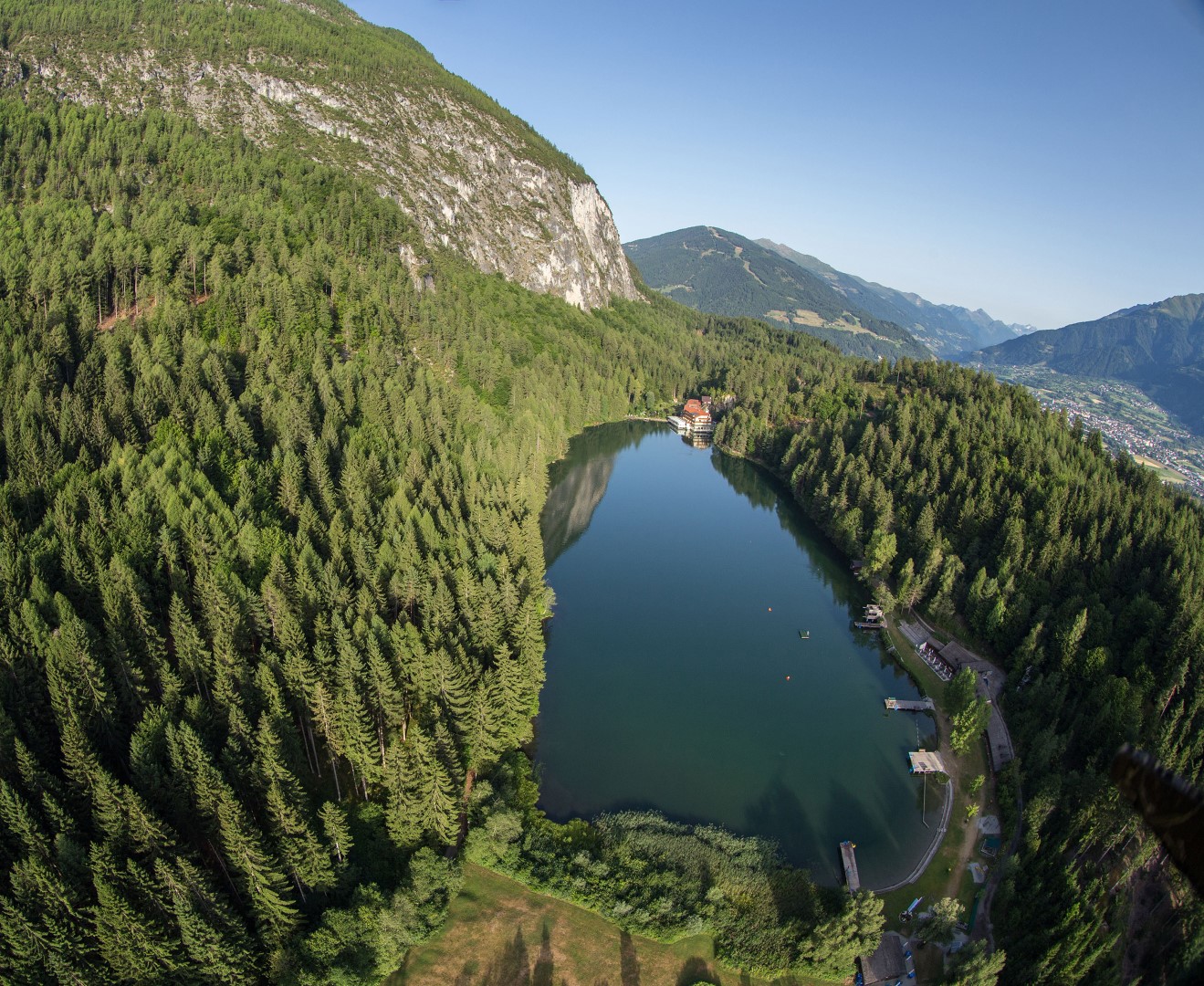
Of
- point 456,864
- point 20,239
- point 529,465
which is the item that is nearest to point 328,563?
point 456,864

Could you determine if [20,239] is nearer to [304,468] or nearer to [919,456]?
[304,468]

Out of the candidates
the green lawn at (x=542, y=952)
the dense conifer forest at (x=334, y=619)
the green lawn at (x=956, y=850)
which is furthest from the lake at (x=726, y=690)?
the green lawn at (x=542, y=952)

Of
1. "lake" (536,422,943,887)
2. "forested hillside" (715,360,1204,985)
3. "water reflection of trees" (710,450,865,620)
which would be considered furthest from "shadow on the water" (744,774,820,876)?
"water reflection of trees" (710,450,865,620)

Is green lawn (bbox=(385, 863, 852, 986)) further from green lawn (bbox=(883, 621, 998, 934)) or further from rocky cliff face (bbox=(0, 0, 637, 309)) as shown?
rocky cliff face (bbox=(0, 0, 637, 309))

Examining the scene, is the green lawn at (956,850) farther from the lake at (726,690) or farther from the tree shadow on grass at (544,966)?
the tree shadow on grass at (544,966)

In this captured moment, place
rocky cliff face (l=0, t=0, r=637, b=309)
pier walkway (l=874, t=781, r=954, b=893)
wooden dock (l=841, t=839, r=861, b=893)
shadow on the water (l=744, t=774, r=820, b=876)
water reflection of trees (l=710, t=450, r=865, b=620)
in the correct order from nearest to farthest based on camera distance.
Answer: wooden dock (l=841, t=839, r=861, b=893) → pier walkway (l=874, t=781, r=954, b=893) → shadow on the water (l=744, t=774, r=820, b=876) → water reflection of trees (l=710, t=450, r=865, b=620) → rocky cliff face (l=0, t=0, r=637, b=309)

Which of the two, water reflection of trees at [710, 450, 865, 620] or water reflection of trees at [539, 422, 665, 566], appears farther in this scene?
water reflection of trees at [539, 422, 665, 566]
